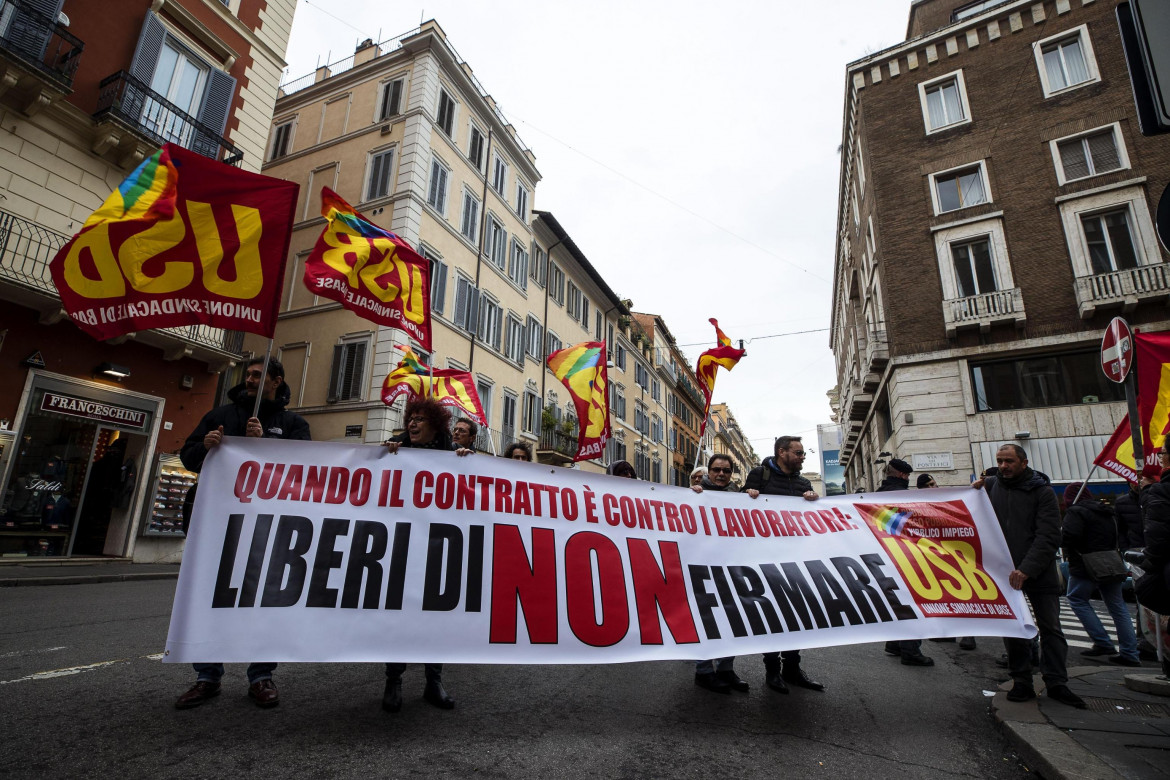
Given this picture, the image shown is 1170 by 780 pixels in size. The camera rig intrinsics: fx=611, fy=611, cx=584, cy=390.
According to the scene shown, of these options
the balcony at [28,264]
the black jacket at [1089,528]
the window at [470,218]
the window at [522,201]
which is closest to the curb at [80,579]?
the balcony at [28,264]

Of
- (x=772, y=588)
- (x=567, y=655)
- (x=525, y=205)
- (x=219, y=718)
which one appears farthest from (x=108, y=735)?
(x=525, y=205)

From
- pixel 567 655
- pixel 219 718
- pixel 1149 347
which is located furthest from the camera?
pixel 1149 347

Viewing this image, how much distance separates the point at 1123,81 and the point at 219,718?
2525cm

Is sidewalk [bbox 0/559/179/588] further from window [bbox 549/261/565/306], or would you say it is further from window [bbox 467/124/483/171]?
window [bbox 549/261/565/306]

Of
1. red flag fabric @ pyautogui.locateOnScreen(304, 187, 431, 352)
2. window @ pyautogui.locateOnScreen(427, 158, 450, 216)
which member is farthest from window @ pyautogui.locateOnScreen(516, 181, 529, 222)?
red flag fabric @ pyautogui.locateOnScreen(304, 187, 431, 352)

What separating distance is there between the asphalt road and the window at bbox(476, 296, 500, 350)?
1756 cm

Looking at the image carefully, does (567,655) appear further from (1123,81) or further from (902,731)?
(1123,81)

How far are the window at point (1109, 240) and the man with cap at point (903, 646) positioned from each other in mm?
15014

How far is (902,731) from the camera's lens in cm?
348

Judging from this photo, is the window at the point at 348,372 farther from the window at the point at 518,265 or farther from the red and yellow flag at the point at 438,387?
the window at the point at 518,265

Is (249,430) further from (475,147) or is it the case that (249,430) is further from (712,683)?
(475,147)

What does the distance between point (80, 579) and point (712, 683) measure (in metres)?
9.68

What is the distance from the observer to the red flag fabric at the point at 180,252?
3.55 meters

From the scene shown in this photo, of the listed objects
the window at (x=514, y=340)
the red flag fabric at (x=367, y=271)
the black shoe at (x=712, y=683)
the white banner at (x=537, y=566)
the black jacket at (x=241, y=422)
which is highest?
the window at (x=514, y=340)
